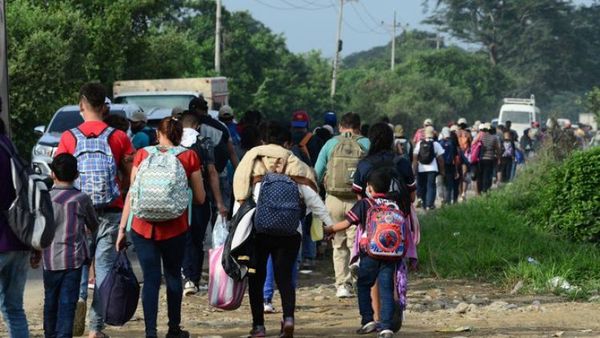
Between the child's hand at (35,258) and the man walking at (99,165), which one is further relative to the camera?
the man walking at (99,165)

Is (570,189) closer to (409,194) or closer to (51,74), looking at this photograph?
(409,194)

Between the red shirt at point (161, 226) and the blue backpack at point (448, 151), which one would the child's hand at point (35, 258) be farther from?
the blue backpack at point (448, 151)

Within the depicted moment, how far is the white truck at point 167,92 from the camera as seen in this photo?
28.1 metres

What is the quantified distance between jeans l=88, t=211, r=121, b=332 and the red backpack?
174 cm

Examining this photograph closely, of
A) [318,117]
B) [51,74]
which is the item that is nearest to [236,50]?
[318,117]

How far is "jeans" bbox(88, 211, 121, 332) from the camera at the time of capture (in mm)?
9570

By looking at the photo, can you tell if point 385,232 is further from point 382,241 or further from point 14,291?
point 14,291

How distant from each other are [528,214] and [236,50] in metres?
45.0

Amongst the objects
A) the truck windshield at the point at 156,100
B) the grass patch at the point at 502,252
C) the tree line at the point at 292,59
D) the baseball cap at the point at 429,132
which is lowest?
the grass patch at the point at 502,252

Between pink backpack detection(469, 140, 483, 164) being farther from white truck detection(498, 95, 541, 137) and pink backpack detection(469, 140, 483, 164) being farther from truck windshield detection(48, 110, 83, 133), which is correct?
white truck detection(498, 95, 541, 137)

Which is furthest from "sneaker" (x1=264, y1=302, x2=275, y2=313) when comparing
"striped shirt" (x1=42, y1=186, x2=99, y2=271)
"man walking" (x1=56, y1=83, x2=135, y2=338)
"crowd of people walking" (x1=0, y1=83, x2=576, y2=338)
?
"striped shirt" (x1=42, y1=186, x2=99, y2=271)

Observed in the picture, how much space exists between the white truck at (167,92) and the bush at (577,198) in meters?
9.20

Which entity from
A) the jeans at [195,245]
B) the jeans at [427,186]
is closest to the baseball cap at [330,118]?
the jeans at [195,245]

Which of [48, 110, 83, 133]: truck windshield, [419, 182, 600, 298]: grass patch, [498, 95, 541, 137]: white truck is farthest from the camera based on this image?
[498, 95, 541, 137]: white truck
